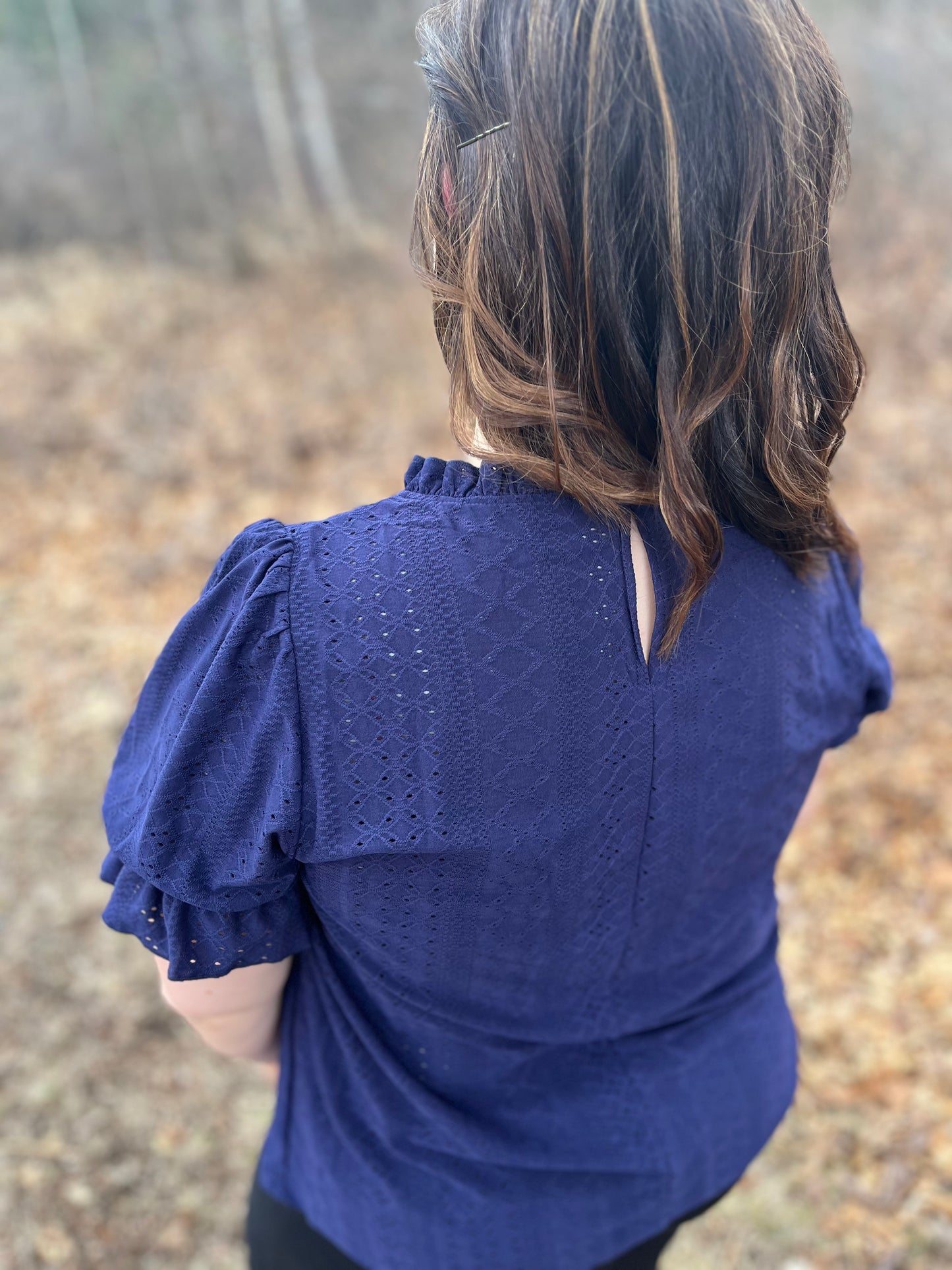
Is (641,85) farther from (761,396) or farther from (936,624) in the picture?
(936,624)

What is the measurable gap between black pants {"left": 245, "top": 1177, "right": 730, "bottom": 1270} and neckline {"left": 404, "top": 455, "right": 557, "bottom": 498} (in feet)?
3.32

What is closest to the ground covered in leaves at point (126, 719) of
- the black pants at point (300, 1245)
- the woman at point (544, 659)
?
the black pants at point (300, 1245)

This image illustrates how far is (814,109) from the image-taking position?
0.79m

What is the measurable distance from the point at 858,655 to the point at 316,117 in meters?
13.1

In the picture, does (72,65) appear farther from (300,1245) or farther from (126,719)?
(300,1245)

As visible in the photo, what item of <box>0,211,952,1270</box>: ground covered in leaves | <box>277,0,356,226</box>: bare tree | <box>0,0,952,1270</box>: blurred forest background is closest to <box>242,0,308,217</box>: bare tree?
<box>0,0,952,1270</box>: blurred forest background

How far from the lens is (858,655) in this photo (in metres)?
1.18

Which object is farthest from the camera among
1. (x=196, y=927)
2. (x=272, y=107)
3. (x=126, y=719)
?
(x=272, y=107)

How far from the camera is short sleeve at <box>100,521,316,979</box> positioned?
825 mm

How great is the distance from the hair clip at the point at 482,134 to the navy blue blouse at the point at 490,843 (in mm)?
287

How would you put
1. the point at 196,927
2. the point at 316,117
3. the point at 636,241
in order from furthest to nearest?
the point at 316,117
the point at 196,927
the point at 636,241

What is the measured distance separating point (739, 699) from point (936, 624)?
354 centimetres

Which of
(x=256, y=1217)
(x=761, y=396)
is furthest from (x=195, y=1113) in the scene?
(x=761, y=396)

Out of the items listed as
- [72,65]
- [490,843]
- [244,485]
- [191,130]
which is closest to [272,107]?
[191,130]
